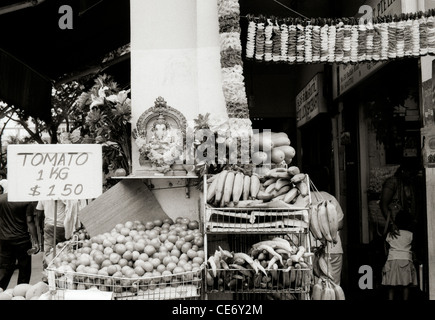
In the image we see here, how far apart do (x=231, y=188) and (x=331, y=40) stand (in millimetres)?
1787

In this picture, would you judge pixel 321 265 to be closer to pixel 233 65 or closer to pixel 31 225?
pixel 233 65

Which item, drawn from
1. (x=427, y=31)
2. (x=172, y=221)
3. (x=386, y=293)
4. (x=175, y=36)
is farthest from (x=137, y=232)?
(x=386, y=293)

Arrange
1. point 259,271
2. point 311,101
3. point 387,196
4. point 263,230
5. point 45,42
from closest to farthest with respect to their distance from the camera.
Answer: point 259,271, point 263,230, point 387,196, point 45,42, point 311,101

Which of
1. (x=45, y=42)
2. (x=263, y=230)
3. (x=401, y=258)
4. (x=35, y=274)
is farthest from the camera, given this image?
(x=35, y=274)

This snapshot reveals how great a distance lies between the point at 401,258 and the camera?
18.0 ft

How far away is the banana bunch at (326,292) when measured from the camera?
364cm

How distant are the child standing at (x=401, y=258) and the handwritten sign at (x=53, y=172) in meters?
3.69

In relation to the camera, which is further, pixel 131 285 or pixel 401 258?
pixel 401 258

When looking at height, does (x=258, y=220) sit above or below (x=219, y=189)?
below

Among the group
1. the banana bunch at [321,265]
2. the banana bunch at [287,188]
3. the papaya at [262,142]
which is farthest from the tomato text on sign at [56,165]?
the banana bunch at [321,265]

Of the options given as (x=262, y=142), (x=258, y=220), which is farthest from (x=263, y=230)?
(x=262, y=142)

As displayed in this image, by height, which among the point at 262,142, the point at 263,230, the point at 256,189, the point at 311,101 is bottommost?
the point at 263,230

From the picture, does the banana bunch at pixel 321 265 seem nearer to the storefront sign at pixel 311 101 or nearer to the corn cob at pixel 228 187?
the corn cob at pixel 228 187

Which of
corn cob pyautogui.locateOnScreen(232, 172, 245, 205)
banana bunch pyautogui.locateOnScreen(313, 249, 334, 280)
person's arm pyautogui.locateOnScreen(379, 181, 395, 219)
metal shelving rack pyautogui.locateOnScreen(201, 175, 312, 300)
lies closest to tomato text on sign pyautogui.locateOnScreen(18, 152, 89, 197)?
metal shelving rack pyautogui.locateOnScreen(201, 175, 312, 300)
